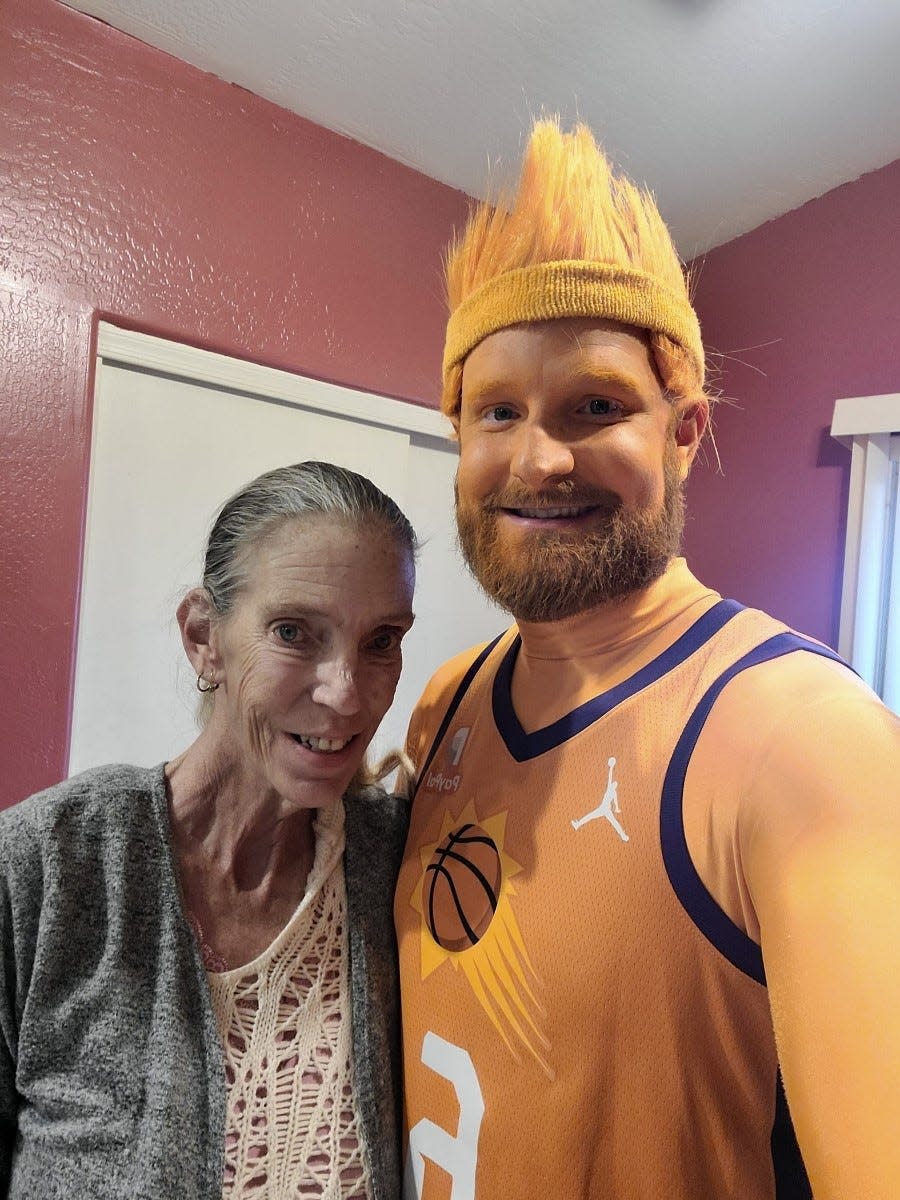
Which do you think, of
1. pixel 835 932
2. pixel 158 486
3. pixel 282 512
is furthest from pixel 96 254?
pixel 835 932

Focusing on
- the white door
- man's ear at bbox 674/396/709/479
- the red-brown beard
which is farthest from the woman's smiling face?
the white door

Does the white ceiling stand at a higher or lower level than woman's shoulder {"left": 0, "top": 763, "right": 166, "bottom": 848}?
higher

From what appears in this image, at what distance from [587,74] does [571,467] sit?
1.26 metres

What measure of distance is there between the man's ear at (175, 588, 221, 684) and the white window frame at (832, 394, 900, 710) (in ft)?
5.54

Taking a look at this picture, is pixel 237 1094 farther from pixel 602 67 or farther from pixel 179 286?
pixel 602 67

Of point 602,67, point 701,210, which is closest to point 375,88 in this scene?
point 602,67

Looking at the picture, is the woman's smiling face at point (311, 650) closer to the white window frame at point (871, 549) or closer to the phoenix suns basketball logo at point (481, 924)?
the phoenix suns basketball logo at point (481, 924)

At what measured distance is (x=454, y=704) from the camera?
3.74 ft

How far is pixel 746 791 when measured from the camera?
28.1 inches

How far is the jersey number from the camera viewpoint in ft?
2.66

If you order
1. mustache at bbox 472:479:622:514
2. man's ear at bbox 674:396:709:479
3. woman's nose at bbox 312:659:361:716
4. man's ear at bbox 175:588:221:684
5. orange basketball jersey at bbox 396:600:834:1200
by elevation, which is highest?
man's ear at bbox 674:396:709:479

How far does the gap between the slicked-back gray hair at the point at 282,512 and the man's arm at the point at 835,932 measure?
0.48 m

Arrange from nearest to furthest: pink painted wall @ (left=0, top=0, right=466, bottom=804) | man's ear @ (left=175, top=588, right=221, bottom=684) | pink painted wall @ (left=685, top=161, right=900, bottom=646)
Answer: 1. man's ear @ (left=175, top=588, right=221, bottom=684)
2. pink painted wall @ (left=0, top=0, right=466, bottom=804)
3. pink painted wall @ (left=685, top=161, right=900, bottom=646)

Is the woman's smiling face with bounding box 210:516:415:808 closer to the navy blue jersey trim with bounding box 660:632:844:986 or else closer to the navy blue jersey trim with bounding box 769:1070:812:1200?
the navy blue jersey trim with bounding box 660:632:844:986
